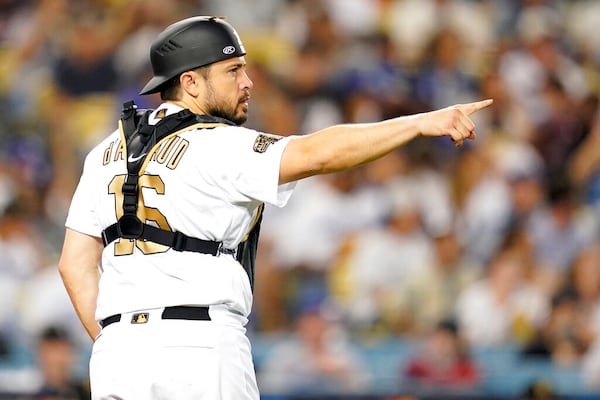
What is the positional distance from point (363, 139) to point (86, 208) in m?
1.18

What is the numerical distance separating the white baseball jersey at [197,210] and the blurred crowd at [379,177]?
380cm

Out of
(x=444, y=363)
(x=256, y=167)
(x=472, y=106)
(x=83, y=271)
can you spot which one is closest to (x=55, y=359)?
(x=444, y=363)

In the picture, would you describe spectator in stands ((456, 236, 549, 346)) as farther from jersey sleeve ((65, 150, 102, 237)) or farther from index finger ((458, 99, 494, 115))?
index finger ((458, 99, 494, 115))

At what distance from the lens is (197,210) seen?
405 centimetres

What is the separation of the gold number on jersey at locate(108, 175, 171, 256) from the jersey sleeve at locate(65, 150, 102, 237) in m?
0.23

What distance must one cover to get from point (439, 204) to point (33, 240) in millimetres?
3557

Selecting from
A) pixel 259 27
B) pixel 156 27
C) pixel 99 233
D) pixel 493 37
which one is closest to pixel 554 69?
pixel 493 37

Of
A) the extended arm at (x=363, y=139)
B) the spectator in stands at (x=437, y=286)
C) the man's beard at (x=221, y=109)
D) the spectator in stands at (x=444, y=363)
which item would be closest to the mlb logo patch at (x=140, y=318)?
the extended arm at (x=363, y=139)

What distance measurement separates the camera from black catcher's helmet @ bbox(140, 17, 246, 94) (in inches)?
168

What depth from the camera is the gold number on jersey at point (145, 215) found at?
4.08 metres

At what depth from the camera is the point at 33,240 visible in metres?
10.3

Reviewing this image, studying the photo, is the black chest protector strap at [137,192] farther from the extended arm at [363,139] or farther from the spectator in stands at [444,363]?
the spectator in stands at [444,363]

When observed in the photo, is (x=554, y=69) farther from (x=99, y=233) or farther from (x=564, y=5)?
(x=99, y=233)

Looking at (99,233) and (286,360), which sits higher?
(286,360)
